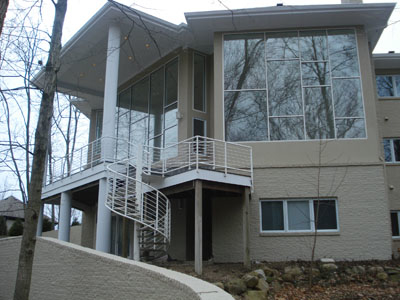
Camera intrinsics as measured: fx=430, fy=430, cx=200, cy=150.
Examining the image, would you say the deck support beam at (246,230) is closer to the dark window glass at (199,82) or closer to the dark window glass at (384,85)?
the dark window glass at (199,82)

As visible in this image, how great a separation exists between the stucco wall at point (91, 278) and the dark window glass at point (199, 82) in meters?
8.12

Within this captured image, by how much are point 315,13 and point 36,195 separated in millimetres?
10613

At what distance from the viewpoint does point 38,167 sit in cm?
766

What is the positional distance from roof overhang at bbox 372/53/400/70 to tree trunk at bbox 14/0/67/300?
43.9ft

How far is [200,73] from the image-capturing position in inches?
648

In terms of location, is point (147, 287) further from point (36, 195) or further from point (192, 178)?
point (192, 178)

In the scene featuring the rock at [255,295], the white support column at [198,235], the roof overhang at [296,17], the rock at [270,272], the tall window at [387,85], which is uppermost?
the roof overhang at [296,17]

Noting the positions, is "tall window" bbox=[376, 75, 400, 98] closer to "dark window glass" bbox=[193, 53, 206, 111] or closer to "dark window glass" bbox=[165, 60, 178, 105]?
"dark window glass" bbox=[193, 53, 206, 111]

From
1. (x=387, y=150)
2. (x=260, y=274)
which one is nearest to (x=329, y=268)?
(x=260, y=274)

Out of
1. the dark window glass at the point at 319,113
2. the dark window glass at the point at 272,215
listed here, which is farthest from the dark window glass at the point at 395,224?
the dark window glass at the point at 272,215

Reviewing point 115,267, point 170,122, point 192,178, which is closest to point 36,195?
point 115,267

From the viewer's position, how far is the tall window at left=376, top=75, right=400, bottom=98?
18.1 m

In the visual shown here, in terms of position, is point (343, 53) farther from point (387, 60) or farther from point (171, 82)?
point (171, 82)

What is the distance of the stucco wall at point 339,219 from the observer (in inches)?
505
